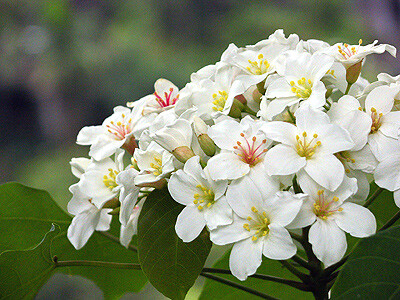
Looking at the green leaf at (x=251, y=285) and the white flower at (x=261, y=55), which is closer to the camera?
the white flower at (x=261, y=55)

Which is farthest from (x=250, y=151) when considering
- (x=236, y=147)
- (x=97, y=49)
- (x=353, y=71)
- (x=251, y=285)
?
(x=97, y=49)

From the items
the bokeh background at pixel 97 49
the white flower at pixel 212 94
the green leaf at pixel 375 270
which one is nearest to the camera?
the green leaf at pixel 375 270

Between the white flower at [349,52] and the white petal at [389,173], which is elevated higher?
the white flower at [349,52]

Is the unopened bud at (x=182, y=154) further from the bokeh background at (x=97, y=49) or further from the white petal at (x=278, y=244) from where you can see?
the bokeh background at (x=97, y=49)

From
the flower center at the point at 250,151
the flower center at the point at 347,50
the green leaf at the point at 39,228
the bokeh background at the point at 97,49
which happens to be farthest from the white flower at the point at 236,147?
the bokeh background at the point at 97,49

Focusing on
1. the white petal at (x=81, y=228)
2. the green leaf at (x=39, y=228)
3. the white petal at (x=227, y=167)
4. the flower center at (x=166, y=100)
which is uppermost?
the white petal at (x=227, y=167)

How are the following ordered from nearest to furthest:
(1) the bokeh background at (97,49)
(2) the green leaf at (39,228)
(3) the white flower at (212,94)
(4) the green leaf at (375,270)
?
(4) the green leaf at (375,270) → (3) the white flower at (212,94) → (2) the green leaf at (39,228) → (1) the bokeh background at (97,49)

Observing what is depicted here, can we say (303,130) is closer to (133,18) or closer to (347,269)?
(347,269)
